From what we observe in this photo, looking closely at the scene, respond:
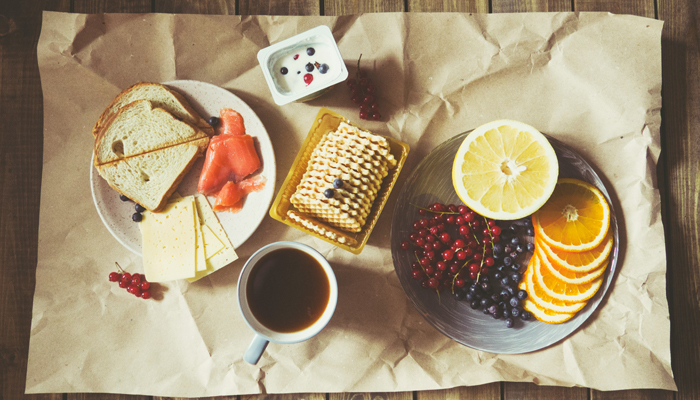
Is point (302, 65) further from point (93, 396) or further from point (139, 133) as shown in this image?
point (93, 396)

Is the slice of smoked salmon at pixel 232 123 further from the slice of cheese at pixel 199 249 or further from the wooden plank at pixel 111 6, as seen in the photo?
the wooden plank at pixel 111 6

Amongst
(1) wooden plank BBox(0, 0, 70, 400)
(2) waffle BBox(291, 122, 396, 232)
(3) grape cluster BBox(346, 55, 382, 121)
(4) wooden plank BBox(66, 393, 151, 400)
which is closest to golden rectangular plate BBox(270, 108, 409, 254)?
(2) waffle BBox(291, 122, 396, 232)

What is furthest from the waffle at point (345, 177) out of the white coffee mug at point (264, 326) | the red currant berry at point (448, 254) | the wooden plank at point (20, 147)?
the wooden plank at point (20, 147)

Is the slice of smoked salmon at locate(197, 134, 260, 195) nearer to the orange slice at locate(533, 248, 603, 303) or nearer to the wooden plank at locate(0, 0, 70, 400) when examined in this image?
the wooden plank at locate(0, 0, 70, 400)

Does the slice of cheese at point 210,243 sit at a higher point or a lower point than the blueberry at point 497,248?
higher

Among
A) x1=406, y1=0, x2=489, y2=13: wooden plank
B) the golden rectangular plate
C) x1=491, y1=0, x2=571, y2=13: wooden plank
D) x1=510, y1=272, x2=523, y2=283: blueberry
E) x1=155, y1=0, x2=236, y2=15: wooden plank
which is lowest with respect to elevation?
x1=510, y1=272, x2=523, y2=283: blueberry

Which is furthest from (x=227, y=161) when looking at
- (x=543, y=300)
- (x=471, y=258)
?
(x=543, y=300)
